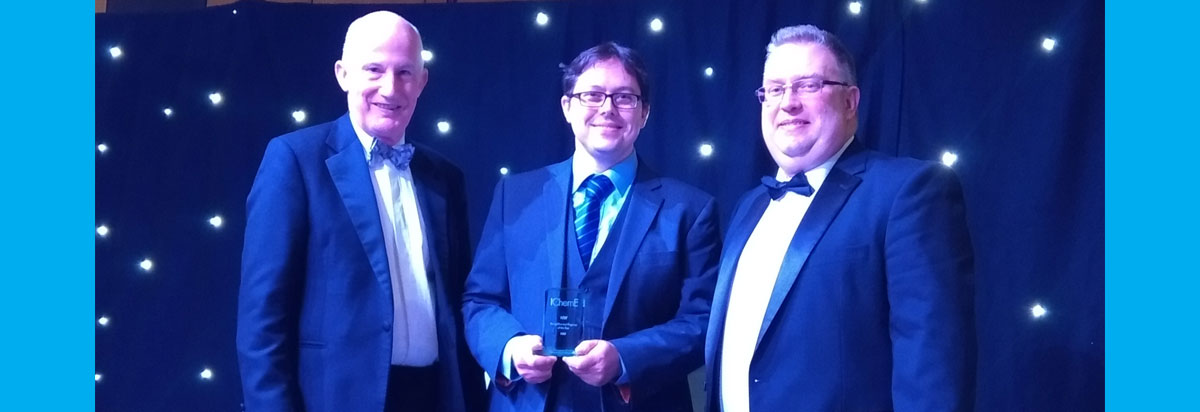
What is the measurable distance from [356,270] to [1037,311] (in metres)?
1.70

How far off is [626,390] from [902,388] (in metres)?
0.64

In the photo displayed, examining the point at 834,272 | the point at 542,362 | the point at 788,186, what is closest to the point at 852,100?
the point at 788,186

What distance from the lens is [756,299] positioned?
2283 millimetres

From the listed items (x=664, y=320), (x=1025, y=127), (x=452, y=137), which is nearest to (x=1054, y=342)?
(x=1025, y=127)

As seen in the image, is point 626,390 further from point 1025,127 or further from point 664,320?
point 1025,127

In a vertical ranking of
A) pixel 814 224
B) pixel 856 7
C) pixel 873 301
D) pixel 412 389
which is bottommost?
pixel 412 389

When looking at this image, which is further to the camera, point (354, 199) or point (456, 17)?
point (456, 17)

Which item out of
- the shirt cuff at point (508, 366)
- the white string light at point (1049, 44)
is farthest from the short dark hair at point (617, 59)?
the white string light at point (1049, 44)

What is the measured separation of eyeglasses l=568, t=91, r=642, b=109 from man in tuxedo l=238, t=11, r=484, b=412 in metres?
0.47

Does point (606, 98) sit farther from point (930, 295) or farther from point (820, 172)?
point (930, 295)

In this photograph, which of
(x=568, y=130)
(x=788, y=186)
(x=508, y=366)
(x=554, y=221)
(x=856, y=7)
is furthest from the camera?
(x=568, y=130)

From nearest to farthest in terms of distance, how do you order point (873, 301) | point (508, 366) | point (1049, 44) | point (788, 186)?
point (873, 301) < point (788, 186) < point (508, 366) < point (1049, 44)

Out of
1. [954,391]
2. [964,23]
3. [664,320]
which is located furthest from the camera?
[964,23]

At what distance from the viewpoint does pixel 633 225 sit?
8.24ft
